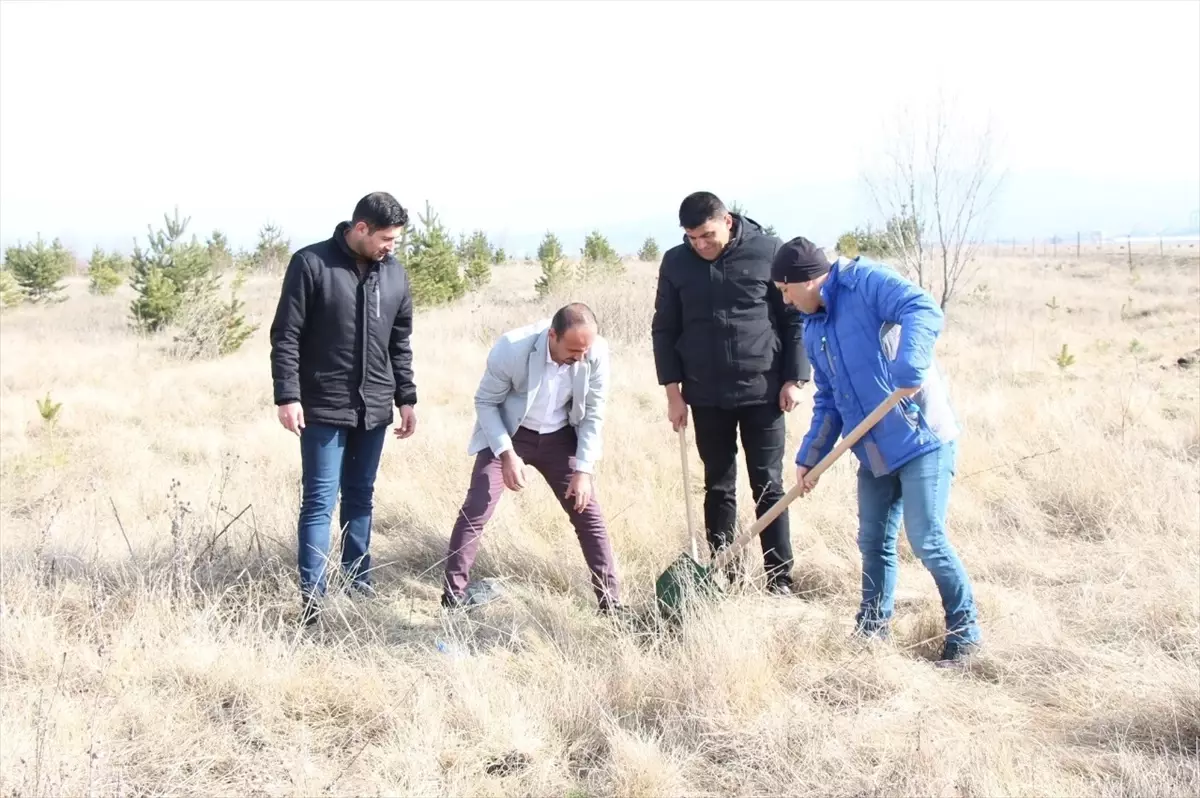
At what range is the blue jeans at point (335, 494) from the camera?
353cm

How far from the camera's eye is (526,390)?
355 cm

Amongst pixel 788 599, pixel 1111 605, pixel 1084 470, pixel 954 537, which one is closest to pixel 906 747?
pixel 788 599

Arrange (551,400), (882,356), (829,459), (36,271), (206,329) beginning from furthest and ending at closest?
(36,271) < (206,329) < (551,400) < (829,459) < (882,356)

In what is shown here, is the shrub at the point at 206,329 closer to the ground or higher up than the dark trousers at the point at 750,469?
higher up

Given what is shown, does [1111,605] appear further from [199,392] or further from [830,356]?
[199,392]

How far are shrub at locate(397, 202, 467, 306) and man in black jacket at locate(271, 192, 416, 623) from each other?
11.2 m

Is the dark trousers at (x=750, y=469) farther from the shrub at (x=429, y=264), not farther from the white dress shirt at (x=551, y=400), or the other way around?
the shrub at (x=429, y=264)

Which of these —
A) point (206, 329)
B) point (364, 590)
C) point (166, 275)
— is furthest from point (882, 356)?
point (166, 275)

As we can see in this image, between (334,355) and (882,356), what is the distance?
6.68 ft

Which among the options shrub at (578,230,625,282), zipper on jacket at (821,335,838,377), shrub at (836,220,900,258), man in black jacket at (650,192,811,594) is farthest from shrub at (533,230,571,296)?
zipper on jacket at (821,335,838,377)

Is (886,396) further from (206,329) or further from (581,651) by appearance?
(206,329)

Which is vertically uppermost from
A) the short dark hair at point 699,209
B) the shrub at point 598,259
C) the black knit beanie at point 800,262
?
the shrub at point 598,259

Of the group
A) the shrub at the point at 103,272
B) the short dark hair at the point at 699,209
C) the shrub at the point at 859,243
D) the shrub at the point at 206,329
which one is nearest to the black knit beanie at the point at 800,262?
the short dark hair at the point at 699,209

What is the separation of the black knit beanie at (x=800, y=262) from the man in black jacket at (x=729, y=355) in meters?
0.43
